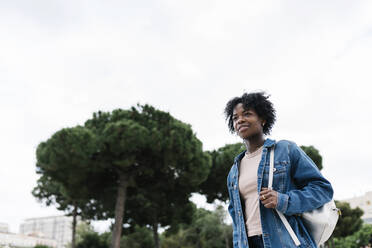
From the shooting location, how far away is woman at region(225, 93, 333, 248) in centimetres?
152

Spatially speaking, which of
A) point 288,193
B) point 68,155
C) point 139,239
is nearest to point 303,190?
point 288,193

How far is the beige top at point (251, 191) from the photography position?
1.69 meters

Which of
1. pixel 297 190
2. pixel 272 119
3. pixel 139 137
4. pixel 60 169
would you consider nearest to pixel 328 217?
pixel 297 190

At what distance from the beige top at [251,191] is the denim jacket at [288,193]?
0.04 meters

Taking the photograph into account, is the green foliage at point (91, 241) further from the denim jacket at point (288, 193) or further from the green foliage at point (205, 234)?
the denim jacket at point (288, 193)

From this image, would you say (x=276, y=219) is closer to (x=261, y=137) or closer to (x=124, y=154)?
(x=261, y=137)

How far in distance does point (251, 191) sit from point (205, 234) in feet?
83.4

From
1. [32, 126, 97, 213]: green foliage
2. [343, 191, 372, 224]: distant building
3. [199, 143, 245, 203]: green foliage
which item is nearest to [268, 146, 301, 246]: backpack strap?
[32, 126, 97, 213]: green foliage

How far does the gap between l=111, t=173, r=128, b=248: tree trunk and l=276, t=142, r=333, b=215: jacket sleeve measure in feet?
41.3

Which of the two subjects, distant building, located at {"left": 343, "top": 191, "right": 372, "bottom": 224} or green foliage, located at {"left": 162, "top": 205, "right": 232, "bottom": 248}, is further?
distant building, located at {"left": 343, "top": 191, "right": 372, "bottom": 224}

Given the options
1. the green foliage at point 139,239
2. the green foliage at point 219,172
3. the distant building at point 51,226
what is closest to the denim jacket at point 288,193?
the green foliage at point 219,172

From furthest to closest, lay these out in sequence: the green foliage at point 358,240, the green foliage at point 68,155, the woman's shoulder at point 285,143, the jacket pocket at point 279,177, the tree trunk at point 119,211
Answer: the green foliage at point 358,240 → the tree trunk at point 119,211 → the green foliage at point 68,155 → the woman's shoulder at point 285,143 → the jacket pocket at point 279,177

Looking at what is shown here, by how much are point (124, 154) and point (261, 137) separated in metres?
11.4

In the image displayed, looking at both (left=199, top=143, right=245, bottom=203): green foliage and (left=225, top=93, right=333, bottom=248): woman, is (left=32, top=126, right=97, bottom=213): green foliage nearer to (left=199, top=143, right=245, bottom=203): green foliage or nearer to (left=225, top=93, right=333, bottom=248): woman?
(left=199, top=143, right=245, bottom=203): green foliage
